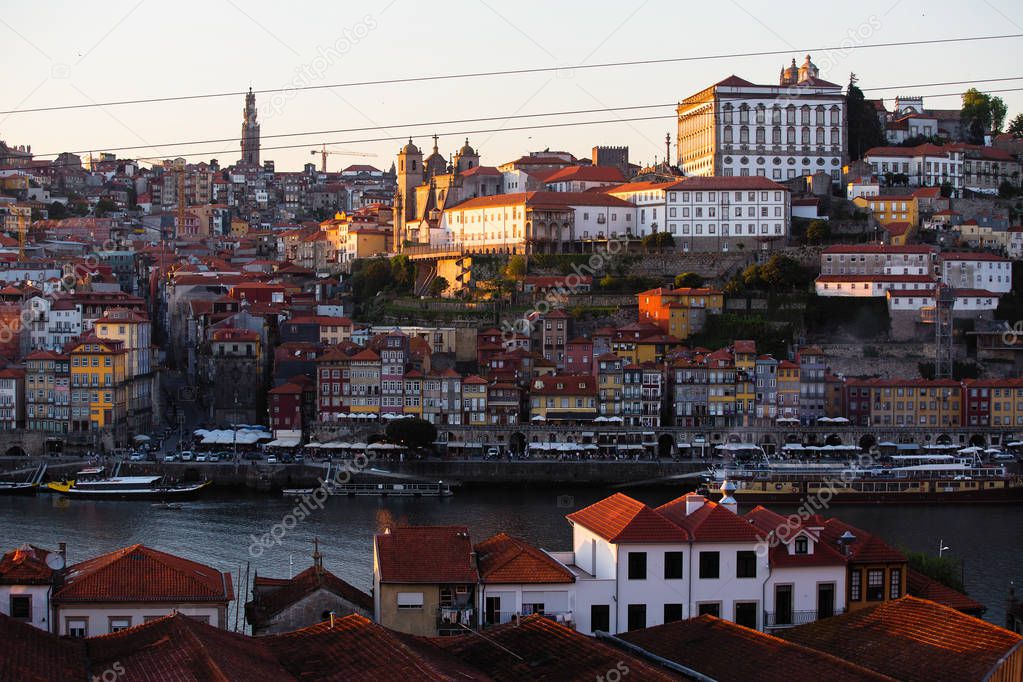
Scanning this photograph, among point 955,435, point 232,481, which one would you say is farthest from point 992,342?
point 232,481

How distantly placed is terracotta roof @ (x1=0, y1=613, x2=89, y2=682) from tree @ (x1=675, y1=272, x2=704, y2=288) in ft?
136

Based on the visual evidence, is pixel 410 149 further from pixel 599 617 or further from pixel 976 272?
pixel 599 617

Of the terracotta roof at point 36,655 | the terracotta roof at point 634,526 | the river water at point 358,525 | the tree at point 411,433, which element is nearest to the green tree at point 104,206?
the tree at point 411,433

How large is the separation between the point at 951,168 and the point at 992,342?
15.7m

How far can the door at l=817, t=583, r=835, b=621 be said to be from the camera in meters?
15.1

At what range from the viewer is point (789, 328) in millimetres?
48844

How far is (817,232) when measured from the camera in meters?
54.5

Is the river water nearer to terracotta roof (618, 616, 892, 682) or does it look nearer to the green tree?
terracotta roof (618, 616, 892, 682)

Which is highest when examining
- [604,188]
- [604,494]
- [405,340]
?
[604,188]

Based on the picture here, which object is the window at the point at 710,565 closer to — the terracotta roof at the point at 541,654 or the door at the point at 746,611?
the door at the point at 746,611

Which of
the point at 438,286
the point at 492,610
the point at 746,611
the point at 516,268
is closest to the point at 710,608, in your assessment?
the point at 746,611

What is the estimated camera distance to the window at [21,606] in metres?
13.6

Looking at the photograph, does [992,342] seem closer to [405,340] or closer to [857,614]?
[405,340]

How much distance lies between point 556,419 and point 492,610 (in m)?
28.6
